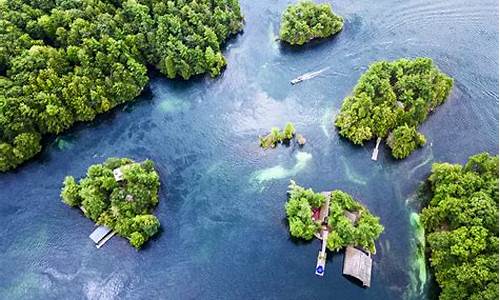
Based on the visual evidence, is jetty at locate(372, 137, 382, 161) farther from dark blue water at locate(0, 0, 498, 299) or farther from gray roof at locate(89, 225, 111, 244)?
gray roof at locate(89, 225, 111, 244)

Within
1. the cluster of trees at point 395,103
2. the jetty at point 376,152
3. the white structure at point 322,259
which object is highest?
the cluster of trees at point 395,103

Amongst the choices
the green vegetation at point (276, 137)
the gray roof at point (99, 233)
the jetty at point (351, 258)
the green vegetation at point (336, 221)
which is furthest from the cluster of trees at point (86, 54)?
the jetty at point (351, 258)

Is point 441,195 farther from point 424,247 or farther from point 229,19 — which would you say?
point 229,19

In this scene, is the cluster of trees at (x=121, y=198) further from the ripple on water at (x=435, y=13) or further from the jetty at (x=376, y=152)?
the ripple on water at (x=435, y=13)

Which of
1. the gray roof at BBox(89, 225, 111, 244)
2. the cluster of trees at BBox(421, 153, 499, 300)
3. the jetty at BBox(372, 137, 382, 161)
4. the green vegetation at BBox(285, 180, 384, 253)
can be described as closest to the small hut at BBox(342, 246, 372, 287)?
the green vegetation at BBox(285, 180, 384, 253)

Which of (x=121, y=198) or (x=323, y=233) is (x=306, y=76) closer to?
(x=323, y=233)

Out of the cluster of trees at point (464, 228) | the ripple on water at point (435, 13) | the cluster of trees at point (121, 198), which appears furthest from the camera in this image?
the ripple on water at point (435, 13)

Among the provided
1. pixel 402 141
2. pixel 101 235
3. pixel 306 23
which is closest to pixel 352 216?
pixel 402 141
